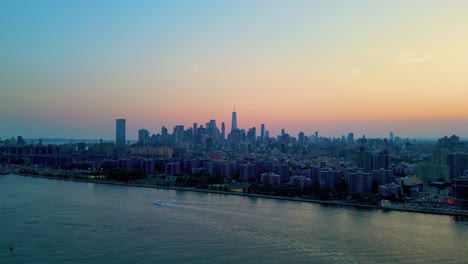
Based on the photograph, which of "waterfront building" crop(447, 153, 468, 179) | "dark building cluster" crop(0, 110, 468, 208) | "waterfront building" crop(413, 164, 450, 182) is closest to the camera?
"dark building cluster" crop(0, 110, 468, 208)

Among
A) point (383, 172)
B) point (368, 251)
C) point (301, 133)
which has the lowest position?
point (368, 251)

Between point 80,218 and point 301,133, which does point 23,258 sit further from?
point 301,133

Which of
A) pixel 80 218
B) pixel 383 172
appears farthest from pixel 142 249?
pixel 383 172

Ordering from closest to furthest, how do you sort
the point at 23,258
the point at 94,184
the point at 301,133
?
1. the point at 23,258
2. the point at 94,184
3. the point at 301,133

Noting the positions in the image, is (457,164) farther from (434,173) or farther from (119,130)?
(119,130)

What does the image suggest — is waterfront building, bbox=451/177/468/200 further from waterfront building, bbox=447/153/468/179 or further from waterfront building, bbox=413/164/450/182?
waterfront building, bbox=447/153/468/179

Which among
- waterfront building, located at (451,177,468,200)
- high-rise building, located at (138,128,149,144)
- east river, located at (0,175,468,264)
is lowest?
east river, located at (0,175,468,264)

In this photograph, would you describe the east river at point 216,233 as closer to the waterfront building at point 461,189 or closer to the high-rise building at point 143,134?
the waterfront building at point 461,189

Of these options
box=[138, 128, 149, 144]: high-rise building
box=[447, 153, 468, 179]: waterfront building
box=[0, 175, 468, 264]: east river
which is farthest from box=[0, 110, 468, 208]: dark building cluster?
box=[138, 128, 149, 144]: high-rise building
